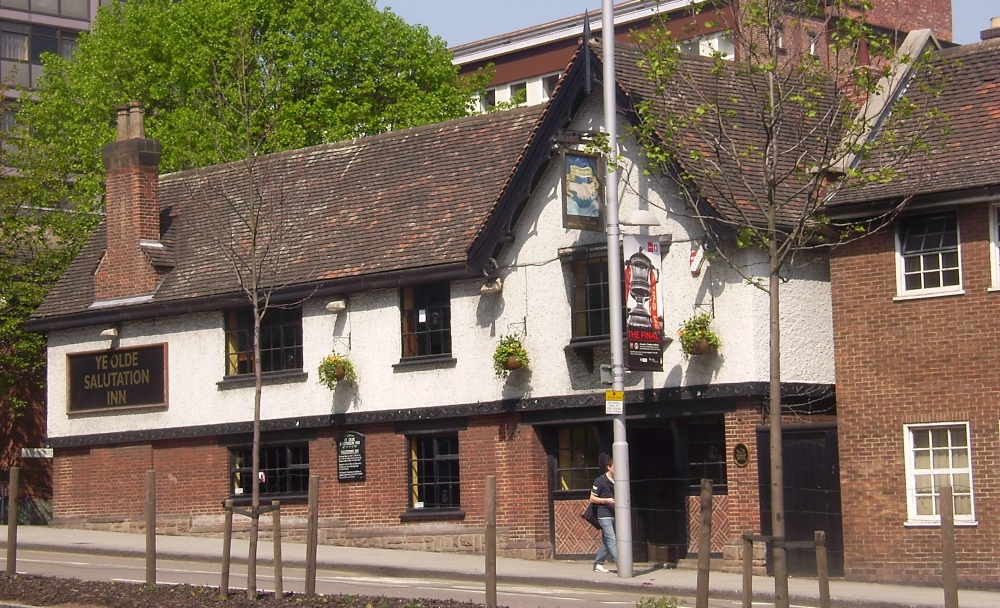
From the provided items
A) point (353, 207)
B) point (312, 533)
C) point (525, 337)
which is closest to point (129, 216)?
point (353, 207)

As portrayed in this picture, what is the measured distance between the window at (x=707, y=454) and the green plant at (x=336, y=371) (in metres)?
6.66

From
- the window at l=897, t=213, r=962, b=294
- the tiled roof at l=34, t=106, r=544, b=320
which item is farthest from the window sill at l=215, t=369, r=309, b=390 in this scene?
the window at l=897, t=213, r=962, b=294

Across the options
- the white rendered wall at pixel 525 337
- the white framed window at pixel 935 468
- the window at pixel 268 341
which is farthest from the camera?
the window at pixel 268 341

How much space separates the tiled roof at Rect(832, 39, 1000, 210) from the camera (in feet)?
72.8

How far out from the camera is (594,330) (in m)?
25.8

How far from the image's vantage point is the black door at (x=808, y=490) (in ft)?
76.4

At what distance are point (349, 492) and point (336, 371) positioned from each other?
224 centimetres

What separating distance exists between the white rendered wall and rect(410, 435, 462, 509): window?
76 cm

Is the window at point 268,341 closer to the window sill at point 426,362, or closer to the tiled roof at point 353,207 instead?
the tiled roof at point 353,207

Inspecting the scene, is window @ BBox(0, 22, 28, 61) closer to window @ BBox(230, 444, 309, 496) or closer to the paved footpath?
the paved footpath

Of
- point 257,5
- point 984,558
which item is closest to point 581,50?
point 984,558

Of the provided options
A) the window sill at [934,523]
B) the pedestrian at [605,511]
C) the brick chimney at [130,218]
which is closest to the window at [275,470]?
the brick chimney at [130,218]

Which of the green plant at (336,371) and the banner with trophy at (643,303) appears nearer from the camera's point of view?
the banner with trophy at (643,303)

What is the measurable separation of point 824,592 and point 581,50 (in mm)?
13820
